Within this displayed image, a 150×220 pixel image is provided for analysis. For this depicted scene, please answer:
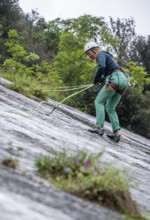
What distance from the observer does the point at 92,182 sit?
3.57 metres

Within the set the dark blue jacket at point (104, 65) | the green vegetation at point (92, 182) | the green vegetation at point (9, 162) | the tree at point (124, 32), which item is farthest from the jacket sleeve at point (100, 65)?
the tree at point (124, 32)

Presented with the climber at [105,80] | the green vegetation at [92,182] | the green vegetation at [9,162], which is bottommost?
the green vegetation at [9,162]

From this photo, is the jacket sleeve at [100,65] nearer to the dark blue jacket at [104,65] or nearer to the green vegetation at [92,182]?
the dark blue jacket at [104,65]

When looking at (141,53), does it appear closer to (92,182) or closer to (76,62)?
(76,62)

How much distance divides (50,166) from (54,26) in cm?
5126

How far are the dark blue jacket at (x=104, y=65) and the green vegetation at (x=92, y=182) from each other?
5.29 meters

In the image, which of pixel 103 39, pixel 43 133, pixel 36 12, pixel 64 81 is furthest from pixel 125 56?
pixel 43 133

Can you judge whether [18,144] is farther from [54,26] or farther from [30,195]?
[54,26]

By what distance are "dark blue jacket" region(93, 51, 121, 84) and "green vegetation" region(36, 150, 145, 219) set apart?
17.4 ft

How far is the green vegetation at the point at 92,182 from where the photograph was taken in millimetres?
3592

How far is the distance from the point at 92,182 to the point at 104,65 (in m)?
5.74

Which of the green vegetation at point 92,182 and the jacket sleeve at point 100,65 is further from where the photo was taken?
the jacket sleeve at point 100,65

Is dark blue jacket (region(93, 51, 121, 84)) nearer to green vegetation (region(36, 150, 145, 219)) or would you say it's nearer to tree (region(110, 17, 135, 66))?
green vegetation (region(36, 150, 145, 219))

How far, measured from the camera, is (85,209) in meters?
3.24
